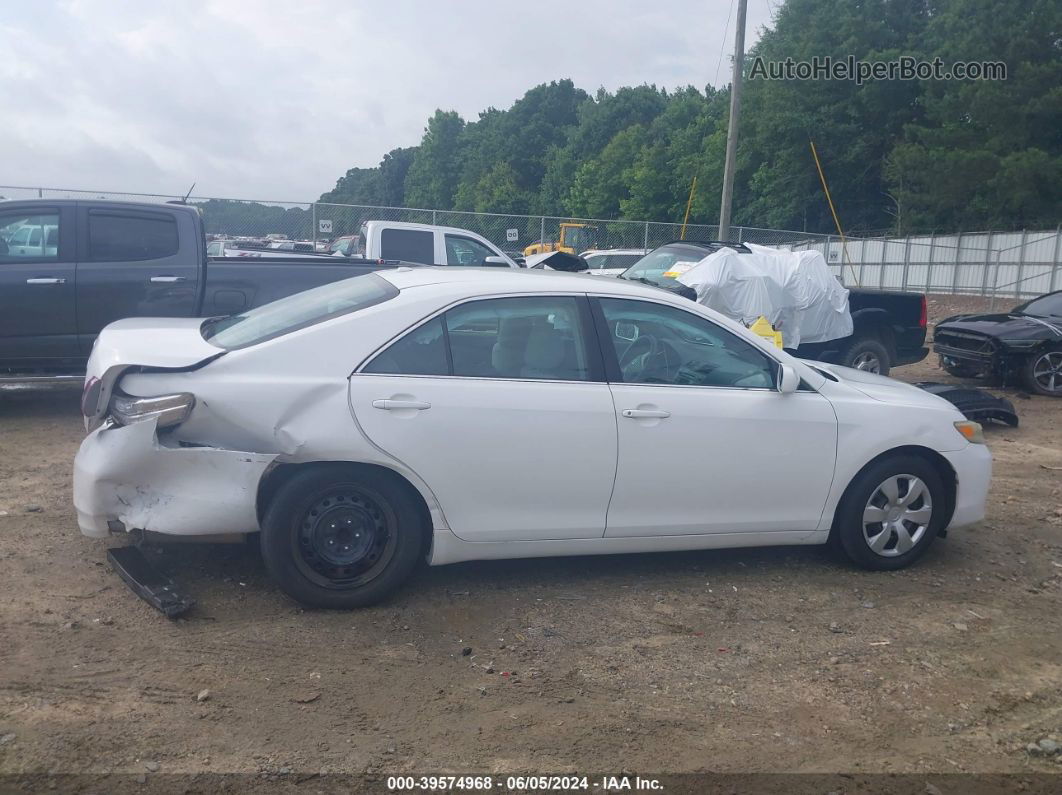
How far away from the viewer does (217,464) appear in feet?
13.6

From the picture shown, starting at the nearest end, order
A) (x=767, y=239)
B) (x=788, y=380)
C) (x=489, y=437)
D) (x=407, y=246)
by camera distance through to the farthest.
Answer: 1. (x=489, y=437)
2. (x=788, y=380)
3. (x=407, y=246)
4. (x=767, y=239)

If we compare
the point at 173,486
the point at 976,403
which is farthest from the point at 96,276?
the point at 976,403

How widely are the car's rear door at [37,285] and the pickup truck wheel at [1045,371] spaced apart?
10.6m

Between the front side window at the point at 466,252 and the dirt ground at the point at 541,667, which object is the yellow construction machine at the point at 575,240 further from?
the dirt ground at the point at 541,667

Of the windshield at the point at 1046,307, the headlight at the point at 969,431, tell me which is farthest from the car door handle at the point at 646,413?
the windshield at the point at 1046,307

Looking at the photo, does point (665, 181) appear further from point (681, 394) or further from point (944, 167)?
point (681, 394)

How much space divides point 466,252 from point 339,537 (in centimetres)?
968

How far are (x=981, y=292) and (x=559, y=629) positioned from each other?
3154 centimetres

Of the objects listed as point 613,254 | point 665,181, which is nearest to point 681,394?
point 613,254

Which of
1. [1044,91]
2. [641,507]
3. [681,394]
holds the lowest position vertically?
[641,507]

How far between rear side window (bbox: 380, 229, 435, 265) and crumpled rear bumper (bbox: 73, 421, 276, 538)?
9.28 meters

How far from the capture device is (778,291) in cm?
1009

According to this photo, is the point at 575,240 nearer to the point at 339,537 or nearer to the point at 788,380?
the point at 788,380

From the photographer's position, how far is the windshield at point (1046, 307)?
1191 centimetres
